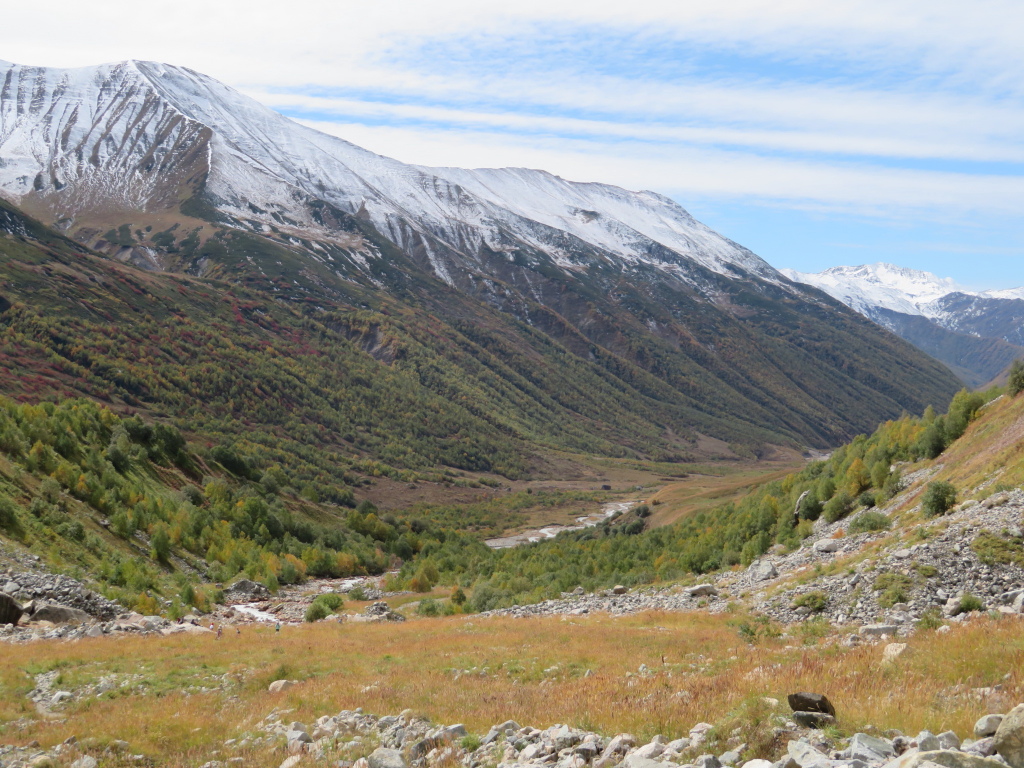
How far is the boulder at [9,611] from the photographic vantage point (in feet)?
78.9

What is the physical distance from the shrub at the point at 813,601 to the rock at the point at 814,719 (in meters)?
15.0

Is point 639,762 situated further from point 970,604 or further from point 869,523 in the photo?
point 869,523

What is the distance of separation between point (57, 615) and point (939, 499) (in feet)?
115

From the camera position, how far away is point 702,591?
31438 millimetres

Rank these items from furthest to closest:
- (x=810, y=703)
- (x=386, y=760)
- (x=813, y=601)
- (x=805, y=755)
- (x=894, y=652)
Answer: (x=813, y=601), (x=894, y=652), (x=386, y=760), (x=810, y=703), (x=805, y=755)

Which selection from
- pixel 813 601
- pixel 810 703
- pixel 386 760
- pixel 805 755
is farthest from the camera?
pixel 813 601

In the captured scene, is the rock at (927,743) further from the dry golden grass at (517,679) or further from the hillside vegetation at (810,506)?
the hillside vegetation at (810,506)

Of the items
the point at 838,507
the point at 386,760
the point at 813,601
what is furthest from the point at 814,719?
the point at 838,507

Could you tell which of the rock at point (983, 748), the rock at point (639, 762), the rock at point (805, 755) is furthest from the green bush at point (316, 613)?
the rock at point (983, 748)

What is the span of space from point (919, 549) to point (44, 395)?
5475 inches

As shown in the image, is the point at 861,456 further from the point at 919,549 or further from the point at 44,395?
the point at 44,395

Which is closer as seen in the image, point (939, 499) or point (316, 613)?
point (939, 499)

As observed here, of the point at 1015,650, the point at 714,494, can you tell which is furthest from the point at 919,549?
the point at 714,494

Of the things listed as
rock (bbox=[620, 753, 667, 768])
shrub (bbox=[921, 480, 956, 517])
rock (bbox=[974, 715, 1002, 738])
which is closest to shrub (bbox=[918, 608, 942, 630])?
rock (bbox=[974, 715, 1002, 738])
